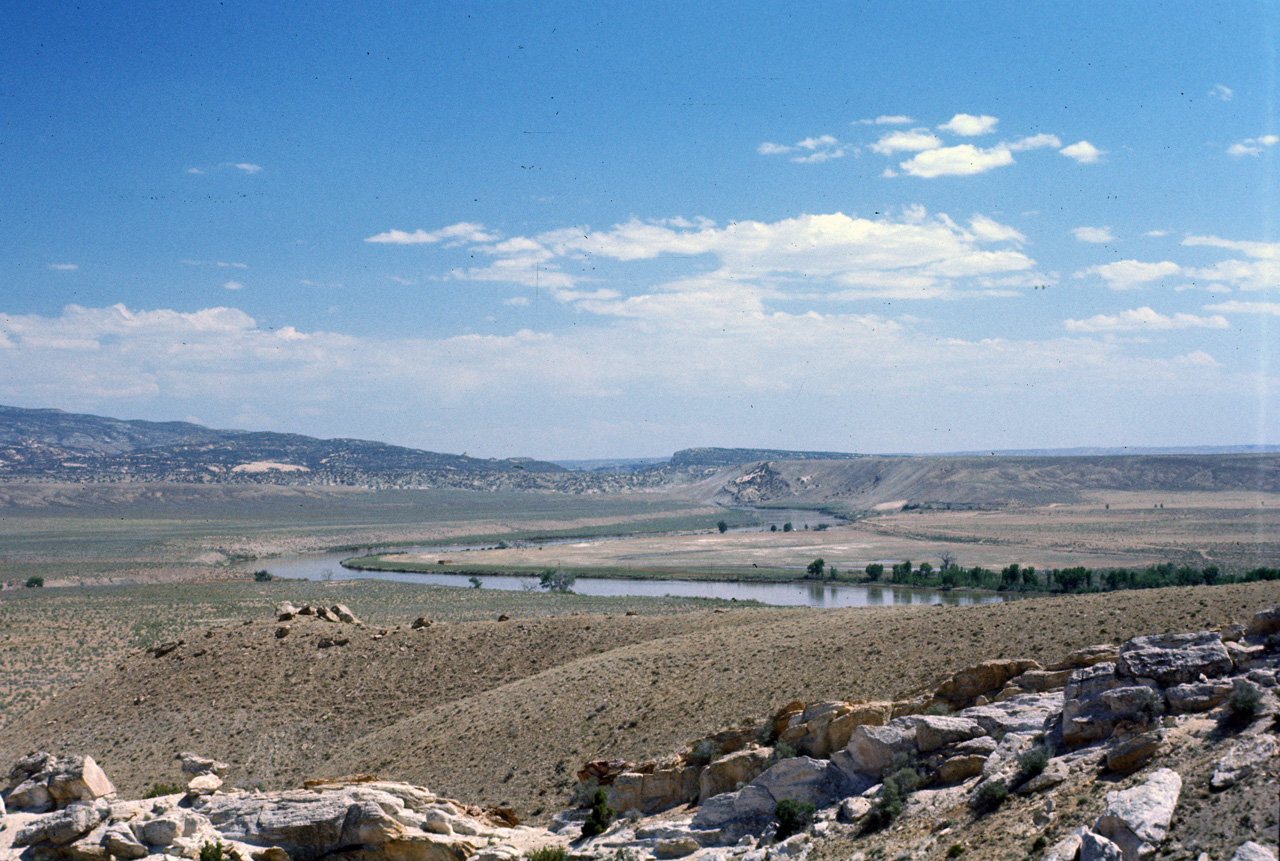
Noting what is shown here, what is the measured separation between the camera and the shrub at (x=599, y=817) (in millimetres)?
17828

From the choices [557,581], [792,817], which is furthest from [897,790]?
[557,581]

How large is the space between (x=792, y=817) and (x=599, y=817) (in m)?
4.28

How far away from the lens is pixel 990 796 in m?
14.0

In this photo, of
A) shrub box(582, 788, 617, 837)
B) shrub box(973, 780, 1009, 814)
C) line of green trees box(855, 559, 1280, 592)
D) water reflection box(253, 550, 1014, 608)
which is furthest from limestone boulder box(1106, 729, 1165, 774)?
water reflection box(253, 550, 1014, 608)

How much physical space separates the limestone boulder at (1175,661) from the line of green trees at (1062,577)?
116ft

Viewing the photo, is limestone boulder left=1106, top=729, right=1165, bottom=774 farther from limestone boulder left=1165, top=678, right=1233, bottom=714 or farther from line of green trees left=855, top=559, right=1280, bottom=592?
line of green trees left=855, top=559, right=1280, bottom=592

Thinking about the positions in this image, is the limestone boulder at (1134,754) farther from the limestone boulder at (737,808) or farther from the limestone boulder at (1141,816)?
the limestone boulder at (737,808)

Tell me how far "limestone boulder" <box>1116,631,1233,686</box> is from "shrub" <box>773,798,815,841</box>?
6.03 metres

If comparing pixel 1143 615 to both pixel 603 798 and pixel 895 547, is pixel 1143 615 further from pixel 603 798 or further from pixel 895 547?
pixel 895 547

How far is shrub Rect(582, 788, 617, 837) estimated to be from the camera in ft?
58.5

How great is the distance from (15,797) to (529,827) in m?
10.6

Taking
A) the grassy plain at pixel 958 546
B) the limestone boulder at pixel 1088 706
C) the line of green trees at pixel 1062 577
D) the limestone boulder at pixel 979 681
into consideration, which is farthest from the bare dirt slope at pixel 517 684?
the grassy plain at pixel 958 546

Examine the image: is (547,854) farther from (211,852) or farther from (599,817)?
(211,852)

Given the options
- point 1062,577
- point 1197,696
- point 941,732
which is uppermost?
point 1197,696
